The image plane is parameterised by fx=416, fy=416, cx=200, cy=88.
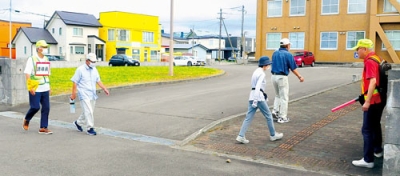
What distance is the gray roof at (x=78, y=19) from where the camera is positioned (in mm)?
61412

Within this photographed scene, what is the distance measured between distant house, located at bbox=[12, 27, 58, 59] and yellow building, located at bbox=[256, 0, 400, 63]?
108ft

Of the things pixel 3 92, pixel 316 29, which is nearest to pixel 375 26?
pixel 316 29

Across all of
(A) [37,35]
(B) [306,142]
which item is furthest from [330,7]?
(A) [37,35]

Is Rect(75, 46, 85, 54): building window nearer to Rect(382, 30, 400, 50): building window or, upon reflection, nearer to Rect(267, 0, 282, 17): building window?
Rect(267, 0, 282, 17): building window

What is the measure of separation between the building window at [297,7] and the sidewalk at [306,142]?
113ft

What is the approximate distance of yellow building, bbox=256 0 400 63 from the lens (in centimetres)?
3712

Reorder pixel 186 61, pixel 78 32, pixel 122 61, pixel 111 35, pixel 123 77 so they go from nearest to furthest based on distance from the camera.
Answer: pixel 123 77
pixel 122 61
pixel 186 61
pixel 78 32
pixel 111 35

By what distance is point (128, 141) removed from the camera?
812cm

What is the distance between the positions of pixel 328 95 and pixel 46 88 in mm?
9191

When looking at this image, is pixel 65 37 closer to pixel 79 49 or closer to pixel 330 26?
pixel 79 49

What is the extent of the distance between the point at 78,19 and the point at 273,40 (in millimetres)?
32179

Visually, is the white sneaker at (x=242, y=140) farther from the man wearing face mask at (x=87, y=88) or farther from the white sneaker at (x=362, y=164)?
the man wearing face mask at (x=87, y=88)

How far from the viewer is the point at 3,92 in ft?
43.0

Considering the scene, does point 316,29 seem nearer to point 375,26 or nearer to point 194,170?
point 375,26
